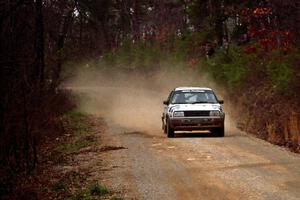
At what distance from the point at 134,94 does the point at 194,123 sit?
2957cm

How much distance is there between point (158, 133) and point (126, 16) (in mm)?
56540

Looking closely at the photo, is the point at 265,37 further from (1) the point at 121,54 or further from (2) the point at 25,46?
(1) the point at 121,54

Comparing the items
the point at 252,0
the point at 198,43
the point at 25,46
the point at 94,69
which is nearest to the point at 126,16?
the point at 94,69

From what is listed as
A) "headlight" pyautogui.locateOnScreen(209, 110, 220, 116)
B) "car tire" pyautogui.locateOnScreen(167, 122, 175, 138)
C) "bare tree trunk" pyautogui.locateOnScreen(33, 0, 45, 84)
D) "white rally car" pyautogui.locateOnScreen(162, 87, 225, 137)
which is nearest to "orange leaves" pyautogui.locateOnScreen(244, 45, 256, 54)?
"white rally car" pyautogui.locateOnScreen(162, 87, 225, 137)

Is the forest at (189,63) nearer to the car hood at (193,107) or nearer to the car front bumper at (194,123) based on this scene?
the car front bumper at (194,123)

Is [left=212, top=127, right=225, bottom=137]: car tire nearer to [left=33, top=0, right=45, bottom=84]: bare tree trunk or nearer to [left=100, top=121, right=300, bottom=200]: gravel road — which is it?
[left=100, top=121, right=300, bottom=200]: gravel road

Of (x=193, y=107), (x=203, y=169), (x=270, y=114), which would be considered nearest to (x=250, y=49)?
(x=270, y=114)

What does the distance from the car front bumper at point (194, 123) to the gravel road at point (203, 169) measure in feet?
1.62

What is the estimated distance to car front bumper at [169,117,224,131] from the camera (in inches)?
867

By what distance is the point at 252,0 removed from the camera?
1293 inches

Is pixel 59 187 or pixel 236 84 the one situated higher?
pixel 236 84

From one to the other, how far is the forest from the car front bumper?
5.84ft

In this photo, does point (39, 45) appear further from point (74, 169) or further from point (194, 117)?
point (74, 169)

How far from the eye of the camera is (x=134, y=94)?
169 ft
